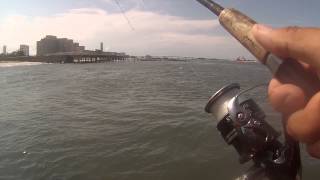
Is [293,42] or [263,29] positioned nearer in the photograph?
[293,42]

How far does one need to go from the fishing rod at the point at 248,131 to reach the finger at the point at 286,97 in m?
0.42

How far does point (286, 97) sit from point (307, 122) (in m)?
0.15

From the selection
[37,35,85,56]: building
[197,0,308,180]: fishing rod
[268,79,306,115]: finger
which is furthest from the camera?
[37,35,85,56]: building

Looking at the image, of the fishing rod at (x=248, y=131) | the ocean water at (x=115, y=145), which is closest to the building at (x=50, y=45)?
the ocean water at (x=115, y=145)

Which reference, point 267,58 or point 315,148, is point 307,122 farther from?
point 267,58

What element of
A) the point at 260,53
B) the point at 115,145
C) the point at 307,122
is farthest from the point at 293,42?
the point at 115,145

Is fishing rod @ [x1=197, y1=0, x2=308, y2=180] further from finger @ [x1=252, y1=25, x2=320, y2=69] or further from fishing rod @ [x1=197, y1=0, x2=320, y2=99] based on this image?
finger @ [x1=252, y1=25, x2=320, y2=69]

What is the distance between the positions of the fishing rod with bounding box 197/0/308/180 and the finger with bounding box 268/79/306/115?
417mm

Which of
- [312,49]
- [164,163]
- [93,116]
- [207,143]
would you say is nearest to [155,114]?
[93,116]

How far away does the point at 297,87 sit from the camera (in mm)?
1463

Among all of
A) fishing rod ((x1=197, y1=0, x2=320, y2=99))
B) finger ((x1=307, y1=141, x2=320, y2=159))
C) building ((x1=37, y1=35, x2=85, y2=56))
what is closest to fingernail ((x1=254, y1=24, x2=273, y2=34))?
fishing rod ((x1=197, y1=0, x2=320, y2=99))

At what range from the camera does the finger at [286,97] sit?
1.45 m

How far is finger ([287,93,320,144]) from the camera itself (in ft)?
4.37

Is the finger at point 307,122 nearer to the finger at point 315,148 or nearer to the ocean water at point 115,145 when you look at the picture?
the finger at point 315,148
